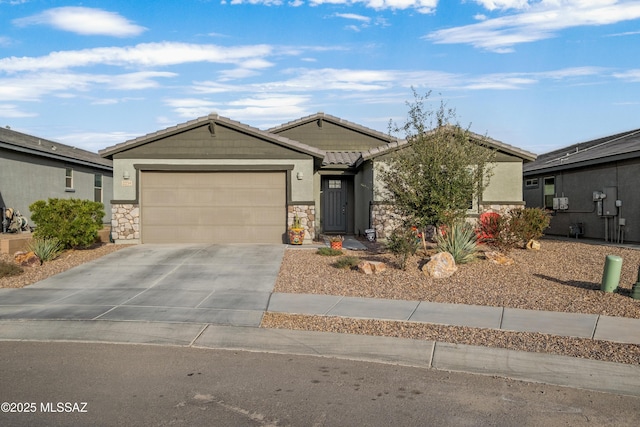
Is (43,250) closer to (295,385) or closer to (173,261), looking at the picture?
(173,261)

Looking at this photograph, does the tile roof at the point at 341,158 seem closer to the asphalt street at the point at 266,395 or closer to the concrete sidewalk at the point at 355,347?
the concrete sidewalk at the point at 355,347

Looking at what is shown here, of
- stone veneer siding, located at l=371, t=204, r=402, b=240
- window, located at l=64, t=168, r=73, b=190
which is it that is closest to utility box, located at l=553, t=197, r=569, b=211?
stone veneer siding, located at l=371, t=204, r=402, b=240

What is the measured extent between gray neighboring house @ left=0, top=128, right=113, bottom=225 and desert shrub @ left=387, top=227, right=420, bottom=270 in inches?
587

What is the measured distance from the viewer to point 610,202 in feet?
65.2

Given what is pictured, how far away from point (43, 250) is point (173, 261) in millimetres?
3262

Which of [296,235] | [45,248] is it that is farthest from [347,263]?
[45,248]

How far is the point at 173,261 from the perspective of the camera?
14.7 m

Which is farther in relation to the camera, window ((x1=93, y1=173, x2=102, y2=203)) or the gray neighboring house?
window ((x1=93, y1=173, x2=102, y2=203))

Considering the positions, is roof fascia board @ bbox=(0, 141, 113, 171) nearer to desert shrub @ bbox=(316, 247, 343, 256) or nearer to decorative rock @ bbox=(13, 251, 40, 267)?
decorative rock @ bbox=(13, 251, 40, 267)

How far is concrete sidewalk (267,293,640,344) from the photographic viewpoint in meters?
8.23

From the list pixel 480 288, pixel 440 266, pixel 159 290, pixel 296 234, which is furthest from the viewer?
pixel 296 234

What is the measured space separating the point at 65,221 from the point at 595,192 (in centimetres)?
1788

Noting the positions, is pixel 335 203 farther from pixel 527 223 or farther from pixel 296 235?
pixel 527 223

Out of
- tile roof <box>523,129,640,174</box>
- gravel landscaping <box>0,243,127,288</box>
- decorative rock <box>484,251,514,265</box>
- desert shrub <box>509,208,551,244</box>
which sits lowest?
gravel landscaping <box>0,243,127,288</box>
